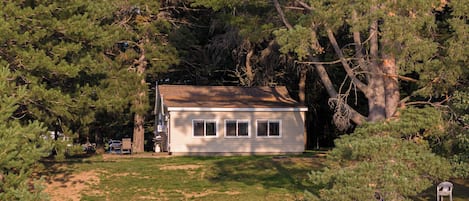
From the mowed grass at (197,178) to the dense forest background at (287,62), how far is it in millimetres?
Result: 1963

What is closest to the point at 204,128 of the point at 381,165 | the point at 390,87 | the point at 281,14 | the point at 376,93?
the point at 281,14

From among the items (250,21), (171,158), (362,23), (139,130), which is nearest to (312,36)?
(362,23)

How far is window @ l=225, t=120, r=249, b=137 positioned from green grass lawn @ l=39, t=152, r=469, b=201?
284cm

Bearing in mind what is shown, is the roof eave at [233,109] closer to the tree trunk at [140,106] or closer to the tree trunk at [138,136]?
the tree trunk at [140,106]

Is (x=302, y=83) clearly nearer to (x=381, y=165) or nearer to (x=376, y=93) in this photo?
(x=376, y=93)

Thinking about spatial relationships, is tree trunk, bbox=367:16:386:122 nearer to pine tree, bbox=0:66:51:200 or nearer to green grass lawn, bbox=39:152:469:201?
green grass lawn, bbox=39:152:469:201

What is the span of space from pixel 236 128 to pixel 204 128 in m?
1.45

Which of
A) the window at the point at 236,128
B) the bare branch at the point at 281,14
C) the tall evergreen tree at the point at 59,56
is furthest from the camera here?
the window at the point at 236,128

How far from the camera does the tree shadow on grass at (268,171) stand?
23375mm

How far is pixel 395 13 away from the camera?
1888 cm

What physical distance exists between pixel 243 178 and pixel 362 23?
25.4 ft

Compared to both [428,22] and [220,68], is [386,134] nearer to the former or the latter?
[428,22]

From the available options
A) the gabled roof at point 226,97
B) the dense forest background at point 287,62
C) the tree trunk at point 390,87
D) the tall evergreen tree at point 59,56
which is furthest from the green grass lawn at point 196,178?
the gabled roof at point 226,97

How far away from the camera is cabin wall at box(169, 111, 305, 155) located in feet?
103
